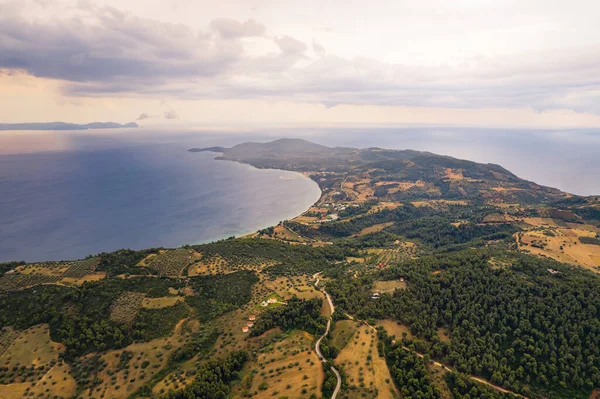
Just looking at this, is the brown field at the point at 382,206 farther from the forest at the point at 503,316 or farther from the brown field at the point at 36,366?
the brown field at the point at 36,366

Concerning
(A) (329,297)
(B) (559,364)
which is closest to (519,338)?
(B) (559,364)

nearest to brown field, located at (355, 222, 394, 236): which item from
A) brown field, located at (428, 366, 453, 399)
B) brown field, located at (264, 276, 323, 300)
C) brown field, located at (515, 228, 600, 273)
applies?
brown field, located at (515, 228, 600, 273)

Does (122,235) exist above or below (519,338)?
below

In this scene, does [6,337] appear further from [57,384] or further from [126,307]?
[126,307]

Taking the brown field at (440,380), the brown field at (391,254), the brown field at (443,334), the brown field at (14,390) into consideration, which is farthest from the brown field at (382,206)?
the brown field at (14,390)

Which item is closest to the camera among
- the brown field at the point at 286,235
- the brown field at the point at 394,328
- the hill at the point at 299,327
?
the hill at the point at 299,327

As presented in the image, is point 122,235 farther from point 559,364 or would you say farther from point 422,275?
point 559,364
